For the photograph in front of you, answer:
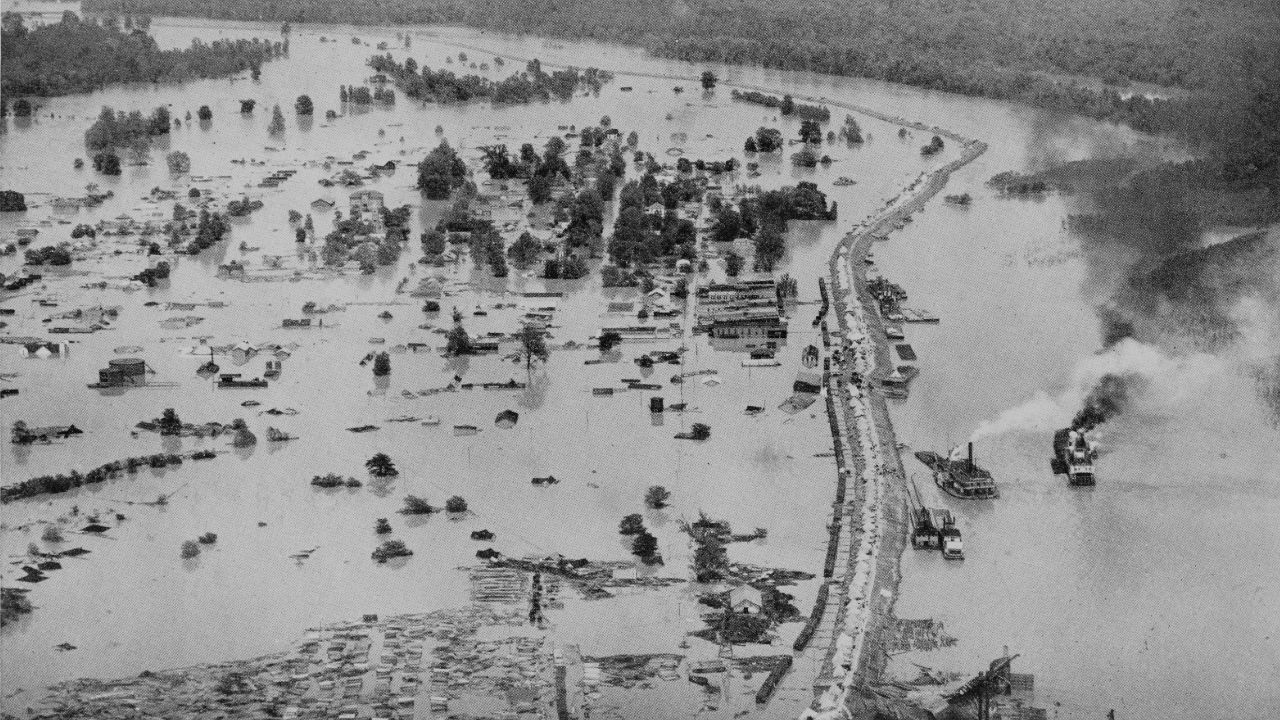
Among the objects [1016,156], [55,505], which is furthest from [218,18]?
[55,505]

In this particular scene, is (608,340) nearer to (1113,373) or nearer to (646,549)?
(1113,373)

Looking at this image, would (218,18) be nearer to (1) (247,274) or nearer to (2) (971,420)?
(1) (247,274)

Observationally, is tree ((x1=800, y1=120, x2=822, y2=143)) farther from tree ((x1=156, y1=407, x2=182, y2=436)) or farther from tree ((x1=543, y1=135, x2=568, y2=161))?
tree ((x1=156, y1=407, x2=182, y2=436))

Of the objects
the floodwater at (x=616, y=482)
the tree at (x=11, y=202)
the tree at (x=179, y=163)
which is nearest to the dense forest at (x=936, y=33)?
the floodwater at (x=616, y=482)

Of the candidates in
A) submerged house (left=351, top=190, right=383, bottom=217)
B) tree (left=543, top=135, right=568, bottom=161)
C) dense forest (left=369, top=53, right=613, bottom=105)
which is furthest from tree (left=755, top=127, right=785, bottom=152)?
submerged house (left=351, top=190, right=383, bottom=217)

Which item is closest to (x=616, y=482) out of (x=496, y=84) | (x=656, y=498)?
(x=656, y=498)

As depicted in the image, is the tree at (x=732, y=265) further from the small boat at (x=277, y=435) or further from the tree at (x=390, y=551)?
the tree at (x=390, y=551)
